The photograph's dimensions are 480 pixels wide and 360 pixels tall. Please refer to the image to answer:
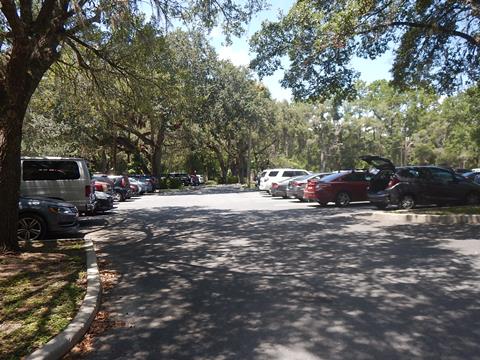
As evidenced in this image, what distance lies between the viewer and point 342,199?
19.4 meters

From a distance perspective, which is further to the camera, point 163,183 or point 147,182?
point 163,183

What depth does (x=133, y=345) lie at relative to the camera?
15.4 feet

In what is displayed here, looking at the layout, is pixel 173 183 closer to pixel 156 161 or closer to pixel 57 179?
pixel 156 161

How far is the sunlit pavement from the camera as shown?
4.55 m

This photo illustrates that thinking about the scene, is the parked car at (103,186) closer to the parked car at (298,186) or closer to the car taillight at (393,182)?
the parked car at (298,186)

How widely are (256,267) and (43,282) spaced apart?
11.2ft

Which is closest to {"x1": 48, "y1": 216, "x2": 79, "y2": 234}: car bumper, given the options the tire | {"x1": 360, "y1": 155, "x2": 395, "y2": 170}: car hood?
{"x1": 360, "y1": 155, "x2": 395, "y2": 170}: car hood

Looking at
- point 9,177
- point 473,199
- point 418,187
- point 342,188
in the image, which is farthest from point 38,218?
point 473,199

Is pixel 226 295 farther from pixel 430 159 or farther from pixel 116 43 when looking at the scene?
pixel 430 159

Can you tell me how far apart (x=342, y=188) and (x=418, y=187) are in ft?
12.0

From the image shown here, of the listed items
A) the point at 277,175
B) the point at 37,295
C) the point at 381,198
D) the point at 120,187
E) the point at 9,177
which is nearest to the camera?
the point at 37,295

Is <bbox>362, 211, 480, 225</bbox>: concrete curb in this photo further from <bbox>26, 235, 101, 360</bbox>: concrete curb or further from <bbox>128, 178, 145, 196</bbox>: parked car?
<bbox>128, 178, 145, 196</bbox>: parked car

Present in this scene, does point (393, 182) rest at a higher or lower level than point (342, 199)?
higher

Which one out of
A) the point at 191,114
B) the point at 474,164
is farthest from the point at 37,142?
the point at 474,164
